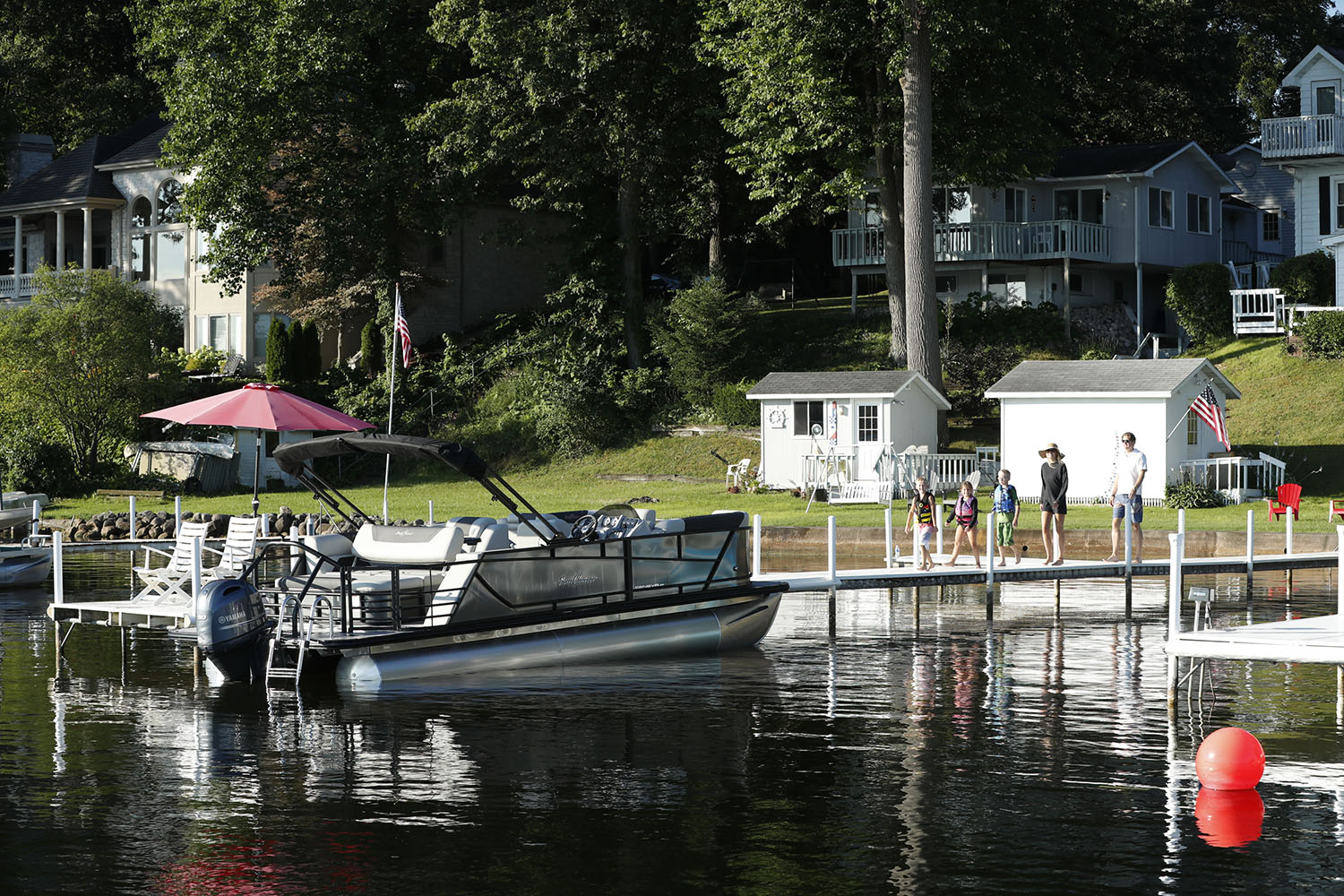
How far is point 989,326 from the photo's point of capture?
4706 centimetres

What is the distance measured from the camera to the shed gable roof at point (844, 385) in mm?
37688

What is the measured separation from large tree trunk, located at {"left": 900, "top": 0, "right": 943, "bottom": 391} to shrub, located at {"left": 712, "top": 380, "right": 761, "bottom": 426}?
16.5 feet

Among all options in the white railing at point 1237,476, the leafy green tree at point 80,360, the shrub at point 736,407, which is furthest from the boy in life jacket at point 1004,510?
the leafy green tree at point 80,360

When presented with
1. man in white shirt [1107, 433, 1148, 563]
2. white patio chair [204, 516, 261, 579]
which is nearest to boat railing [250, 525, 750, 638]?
white patio chair [204, 516, 261, 579]

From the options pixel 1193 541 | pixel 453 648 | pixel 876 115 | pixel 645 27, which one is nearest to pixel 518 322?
pixel 645 27

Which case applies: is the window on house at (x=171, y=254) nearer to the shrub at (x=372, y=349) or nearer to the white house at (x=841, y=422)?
the shrub at (x=372, y=349)

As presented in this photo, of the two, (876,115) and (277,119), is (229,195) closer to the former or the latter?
(277,119)

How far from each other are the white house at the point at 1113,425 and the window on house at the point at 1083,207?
1484 cm

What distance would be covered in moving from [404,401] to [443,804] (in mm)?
39664

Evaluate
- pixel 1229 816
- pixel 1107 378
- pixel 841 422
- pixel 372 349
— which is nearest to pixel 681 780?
pixel 1229 816

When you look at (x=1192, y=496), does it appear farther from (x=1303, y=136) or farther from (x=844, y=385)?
(x=1303, y=136)

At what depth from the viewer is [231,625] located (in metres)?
15.7

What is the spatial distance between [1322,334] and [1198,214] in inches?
474

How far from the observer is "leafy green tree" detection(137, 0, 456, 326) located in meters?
46.7
